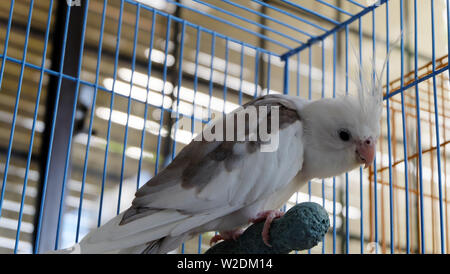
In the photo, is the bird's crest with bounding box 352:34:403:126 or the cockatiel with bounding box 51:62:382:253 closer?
the cockatiel with bounding box 51:62:382:253

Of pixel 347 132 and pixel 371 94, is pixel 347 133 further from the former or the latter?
pixel 371 94

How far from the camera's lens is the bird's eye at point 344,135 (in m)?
1.22

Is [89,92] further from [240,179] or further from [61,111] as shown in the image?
[240,179]

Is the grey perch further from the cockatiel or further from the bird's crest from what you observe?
the bird's crest

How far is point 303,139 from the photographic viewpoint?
122 centimetres

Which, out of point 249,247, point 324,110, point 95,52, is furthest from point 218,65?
point 249,247

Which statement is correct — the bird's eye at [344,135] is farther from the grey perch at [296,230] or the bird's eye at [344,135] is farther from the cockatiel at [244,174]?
the grey perch at [296,230]

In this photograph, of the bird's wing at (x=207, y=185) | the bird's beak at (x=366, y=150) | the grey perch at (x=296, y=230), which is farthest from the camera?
the bird's beak at (x=366, y=150)

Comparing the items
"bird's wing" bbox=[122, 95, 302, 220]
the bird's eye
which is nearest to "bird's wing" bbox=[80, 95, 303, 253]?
"bird's wing" bbox=[122, 95, 302, 220]

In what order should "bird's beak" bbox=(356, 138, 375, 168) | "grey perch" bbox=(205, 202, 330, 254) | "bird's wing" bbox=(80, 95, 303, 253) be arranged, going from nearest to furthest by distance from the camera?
"grey perch" bbox=(205, 202, 330, 254), "bird's wing" bbox=(80, 95, 303, 253), "bird's beak" bbox=(356, 138, 375, 168)

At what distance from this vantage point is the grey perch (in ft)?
3.06

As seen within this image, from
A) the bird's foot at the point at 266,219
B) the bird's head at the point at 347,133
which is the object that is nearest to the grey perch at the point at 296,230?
the bird's foot at the point at 266,219

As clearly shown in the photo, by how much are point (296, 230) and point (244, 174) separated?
8.6 inches
